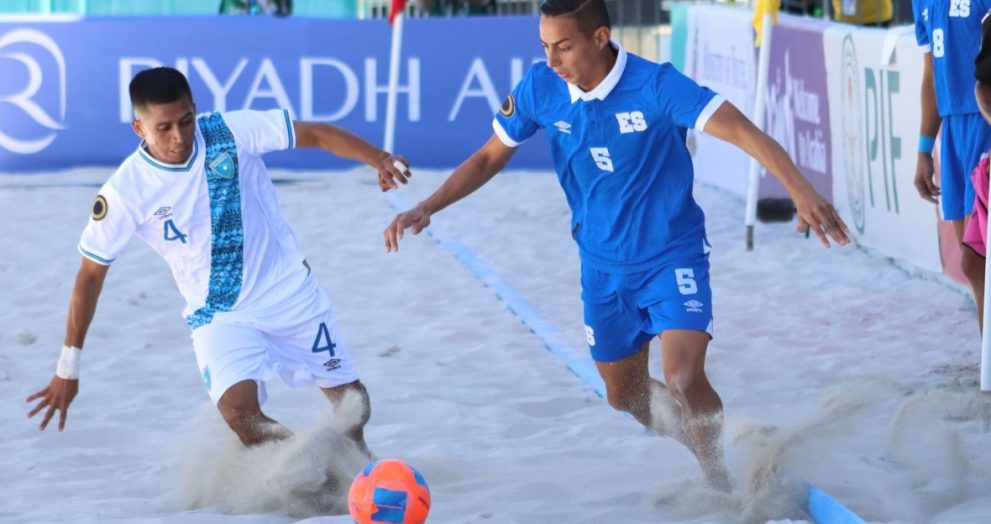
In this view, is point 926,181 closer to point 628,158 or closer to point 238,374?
point 628,158

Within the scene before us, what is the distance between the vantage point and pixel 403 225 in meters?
4.66

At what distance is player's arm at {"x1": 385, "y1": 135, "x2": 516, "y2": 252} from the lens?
471cm

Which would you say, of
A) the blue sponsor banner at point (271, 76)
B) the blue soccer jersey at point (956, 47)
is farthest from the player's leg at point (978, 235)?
the blue sponsor banner at point (271, 76)

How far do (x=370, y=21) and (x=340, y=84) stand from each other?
0.62 m

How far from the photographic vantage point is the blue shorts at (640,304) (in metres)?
4.62

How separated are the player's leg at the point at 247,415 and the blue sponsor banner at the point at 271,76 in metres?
9.08

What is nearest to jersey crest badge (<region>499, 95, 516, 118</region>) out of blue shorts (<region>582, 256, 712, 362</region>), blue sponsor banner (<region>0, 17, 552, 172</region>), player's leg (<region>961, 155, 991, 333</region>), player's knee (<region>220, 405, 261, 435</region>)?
blue shorts (<region>582, 256, 712, 362</region>)

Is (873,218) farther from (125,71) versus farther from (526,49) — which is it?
(125,71)

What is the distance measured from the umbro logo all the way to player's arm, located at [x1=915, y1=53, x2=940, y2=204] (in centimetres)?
179

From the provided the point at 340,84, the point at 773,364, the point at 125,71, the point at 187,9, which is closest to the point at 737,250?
the point at 773,364

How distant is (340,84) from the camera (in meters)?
14.1

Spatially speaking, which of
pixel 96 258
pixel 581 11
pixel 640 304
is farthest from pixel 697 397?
pixel 96 258

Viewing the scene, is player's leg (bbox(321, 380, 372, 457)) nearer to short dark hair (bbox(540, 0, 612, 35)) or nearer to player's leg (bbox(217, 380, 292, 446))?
player's leg (bbox(217, 380, 292, 446))

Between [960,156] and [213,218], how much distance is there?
9.08ft
